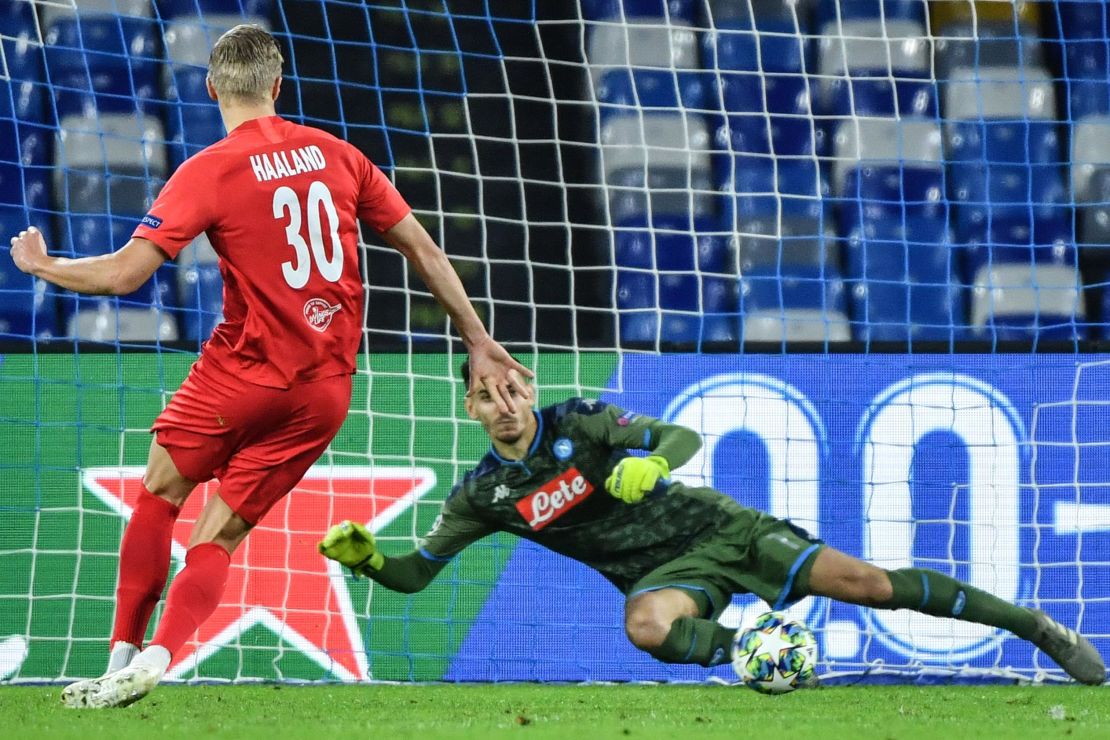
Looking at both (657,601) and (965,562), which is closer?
(657,601)

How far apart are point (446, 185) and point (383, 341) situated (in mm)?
747

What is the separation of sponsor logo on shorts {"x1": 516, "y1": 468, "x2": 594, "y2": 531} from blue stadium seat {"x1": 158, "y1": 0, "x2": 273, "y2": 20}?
10.5 feet

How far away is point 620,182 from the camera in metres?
7.09

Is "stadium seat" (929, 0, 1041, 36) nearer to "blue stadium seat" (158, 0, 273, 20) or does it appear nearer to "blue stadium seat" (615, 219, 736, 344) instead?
"blue stadium seat" (615, 219, 736, 344)

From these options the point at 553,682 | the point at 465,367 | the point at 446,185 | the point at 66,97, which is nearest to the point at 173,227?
the point at 465,367

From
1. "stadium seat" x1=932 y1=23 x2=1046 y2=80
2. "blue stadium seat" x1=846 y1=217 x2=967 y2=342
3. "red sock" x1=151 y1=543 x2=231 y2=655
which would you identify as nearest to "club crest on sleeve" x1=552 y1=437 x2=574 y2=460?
"red sock" x1=151 y1=543 x2=231 y2=655

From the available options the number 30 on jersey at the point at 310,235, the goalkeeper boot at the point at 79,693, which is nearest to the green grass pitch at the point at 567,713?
the goalkeeper boot at the point at 79,693

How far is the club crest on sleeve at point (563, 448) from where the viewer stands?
474 centimetres

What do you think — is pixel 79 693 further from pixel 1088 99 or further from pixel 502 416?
pixel 1088 99

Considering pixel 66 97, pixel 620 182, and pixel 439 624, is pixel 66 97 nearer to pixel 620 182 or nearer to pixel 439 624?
pixel 620 182

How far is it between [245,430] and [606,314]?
9.76 feet

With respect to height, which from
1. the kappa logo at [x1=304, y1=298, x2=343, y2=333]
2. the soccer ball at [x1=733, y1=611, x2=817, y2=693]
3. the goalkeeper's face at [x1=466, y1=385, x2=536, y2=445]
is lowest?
the soccer ball at [x1=733, y1=611, x2=817, y2=693]

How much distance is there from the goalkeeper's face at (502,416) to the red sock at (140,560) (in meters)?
1.03

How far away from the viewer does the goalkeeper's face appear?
462 centimetres
